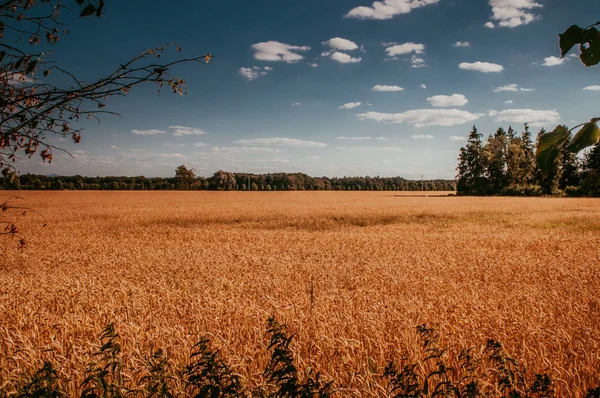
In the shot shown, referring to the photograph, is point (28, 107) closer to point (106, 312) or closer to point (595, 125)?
point (595, 125)

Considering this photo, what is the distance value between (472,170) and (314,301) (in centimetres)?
8037

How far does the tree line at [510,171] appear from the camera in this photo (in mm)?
67125

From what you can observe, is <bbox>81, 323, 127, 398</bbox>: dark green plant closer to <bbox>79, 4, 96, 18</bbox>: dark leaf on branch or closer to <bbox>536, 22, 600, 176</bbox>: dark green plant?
<bbox>79, 4, 96, 18</bbox>: dark leaf on branch

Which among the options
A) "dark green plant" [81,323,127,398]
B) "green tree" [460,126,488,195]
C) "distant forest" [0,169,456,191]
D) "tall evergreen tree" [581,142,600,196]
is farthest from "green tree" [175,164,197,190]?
"dark green plant" [81,323,127,398]

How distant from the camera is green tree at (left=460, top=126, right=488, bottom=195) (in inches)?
3009

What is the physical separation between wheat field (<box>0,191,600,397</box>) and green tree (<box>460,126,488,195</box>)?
67.9 m

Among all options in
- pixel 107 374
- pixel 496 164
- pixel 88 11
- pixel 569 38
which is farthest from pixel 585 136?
pixel 496 164

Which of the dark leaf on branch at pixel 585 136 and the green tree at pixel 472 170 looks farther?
the green tree at pixel 472 170

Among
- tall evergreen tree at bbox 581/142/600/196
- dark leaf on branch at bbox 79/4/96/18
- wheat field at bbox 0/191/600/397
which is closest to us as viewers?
dark leaf on branch at bbox 79/4/96/18

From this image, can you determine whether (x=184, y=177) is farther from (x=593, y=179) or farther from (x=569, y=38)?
(x=569, y=38)

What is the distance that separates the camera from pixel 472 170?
3061 inches

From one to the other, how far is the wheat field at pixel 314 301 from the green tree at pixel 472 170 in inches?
2672

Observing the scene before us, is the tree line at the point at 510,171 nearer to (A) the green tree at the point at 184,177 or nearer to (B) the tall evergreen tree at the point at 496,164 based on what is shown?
(B) the tall evergreen tree at the point at 496,164

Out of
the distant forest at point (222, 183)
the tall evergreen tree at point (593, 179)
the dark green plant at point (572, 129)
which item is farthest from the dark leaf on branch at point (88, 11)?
the distant forest at point (222, 183)
